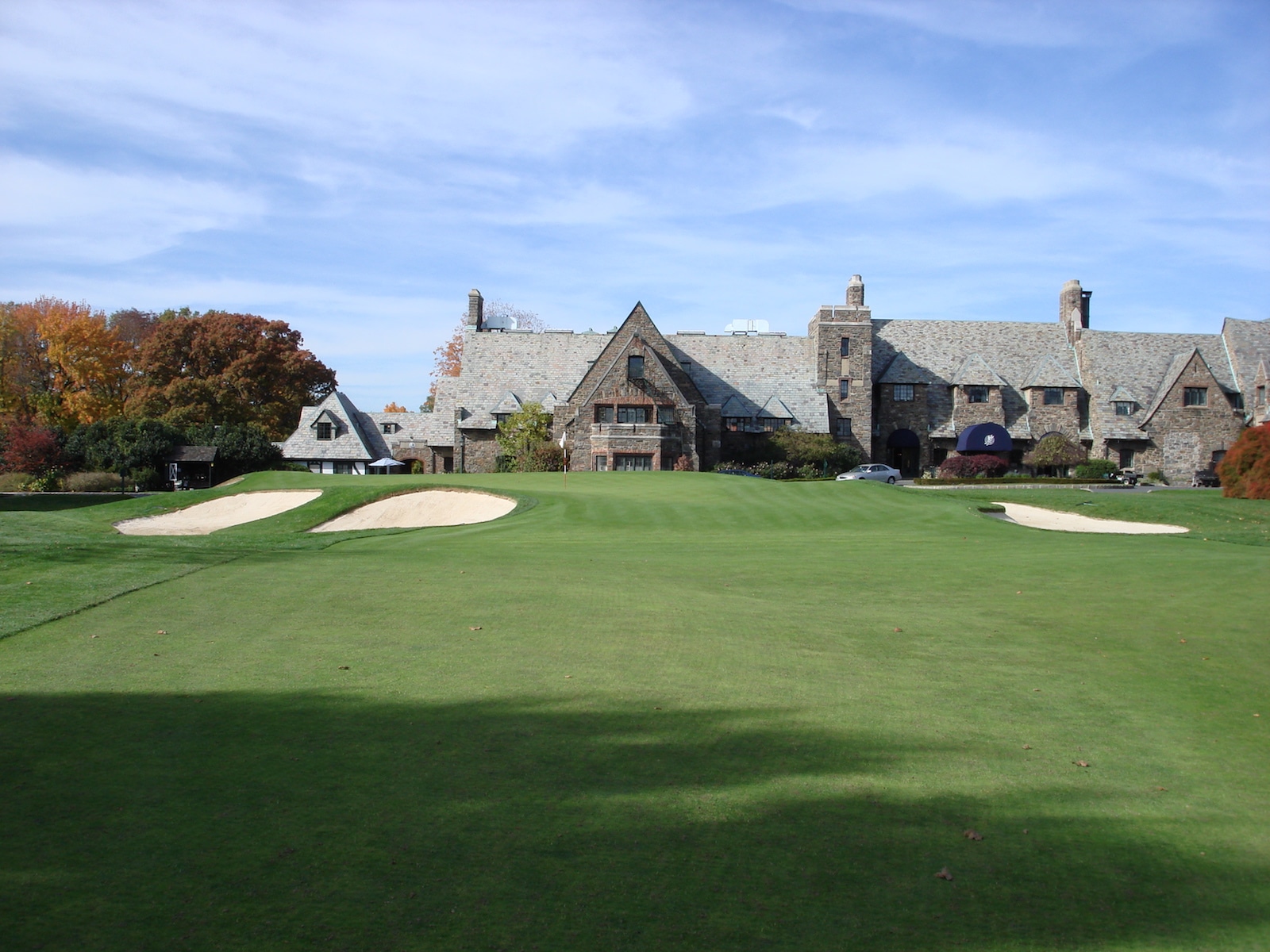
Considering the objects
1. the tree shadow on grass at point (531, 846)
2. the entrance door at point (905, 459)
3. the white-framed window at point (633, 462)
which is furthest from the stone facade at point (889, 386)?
the tree shadow on grass at point (531, 846)

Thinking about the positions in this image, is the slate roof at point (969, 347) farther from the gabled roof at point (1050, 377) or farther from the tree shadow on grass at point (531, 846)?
the tree shadow on grass at point (531, 846)

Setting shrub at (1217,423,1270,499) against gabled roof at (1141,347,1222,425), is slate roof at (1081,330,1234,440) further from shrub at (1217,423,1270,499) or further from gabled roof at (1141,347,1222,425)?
shrub at (1217,423,1270,499)

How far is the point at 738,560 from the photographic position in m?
18.9

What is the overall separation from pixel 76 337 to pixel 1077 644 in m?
83.6

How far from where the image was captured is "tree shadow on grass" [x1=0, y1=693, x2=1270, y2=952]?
4.26 metres

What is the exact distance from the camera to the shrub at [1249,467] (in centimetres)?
3284

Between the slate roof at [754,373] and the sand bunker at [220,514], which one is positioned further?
the slate roof at [754,373]

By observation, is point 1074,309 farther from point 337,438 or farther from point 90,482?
point 90,482

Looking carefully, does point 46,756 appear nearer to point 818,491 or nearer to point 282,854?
point 282,854

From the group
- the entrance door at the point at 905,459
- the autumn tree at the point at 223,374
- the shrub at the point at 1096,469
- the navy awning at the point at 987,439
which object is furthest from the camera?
the autumn tree at the point at 223,374

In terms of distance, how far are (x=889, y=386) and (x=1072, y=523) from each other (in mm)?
42160

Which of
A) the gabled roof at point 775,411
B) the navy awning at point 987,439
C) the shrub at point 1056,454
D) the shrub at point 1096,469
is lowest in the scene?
the shrub at point 1096,469

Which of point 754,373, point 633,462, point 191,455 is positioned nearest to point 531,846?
point 633,462

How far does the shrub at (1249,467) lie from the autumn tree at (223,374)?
65.7 meters
